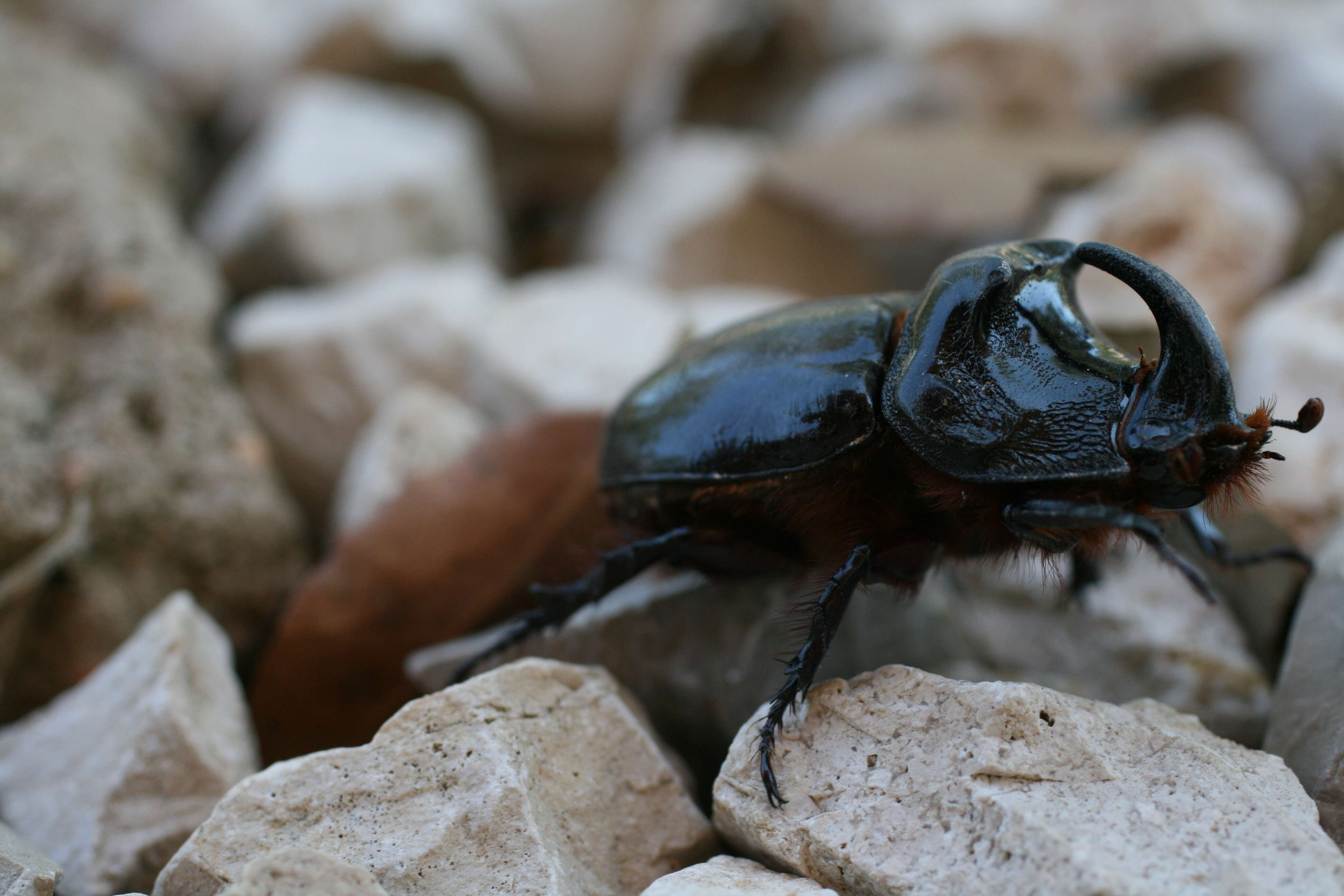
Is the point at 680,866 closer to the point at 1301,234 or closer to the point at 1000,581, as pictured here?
the point at 1000,581

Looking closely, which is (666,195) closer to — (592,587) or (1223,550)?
(592,587)

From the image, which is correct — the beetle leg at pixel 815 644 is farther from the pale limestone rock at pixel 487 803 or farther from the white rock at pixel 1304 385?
the white rock at pixel 1304 385

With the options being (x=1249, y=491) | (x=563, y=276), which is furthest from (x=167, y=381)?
(x=1249, y=491)

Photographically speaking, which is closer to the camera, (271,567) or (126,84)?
(271,567)

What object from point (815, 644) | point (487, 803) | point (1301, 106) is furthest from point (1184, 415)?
point (1301, 106)

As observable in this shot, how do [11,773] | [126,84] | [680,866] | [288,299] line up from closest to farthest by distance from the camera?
[680,866] → [11,773] → [288,299] → [126,84]

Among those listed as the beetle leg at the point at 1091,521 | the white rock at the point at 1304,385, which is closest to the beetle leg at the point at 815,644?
the beetle leg at the point at 1091,521

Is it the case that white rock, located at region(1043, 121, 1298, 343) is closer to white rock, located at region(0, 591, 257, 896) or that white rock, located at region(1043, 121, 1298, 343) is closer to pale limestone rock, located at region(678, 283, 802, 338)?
pale limestone rock, located at region(678, 283, 802, 338)
